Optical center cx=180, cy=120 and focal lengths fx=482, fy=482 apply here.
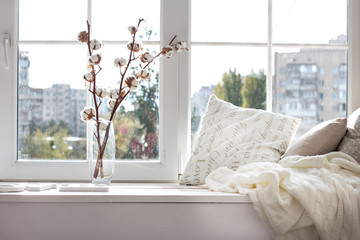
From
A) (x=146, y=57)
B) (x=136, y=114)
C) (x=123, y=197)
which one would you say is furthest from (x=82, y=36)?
(x=123, y=197)

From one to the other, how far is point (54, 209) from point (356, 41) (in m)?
1.75

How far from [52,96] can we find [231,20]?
101 centimetres

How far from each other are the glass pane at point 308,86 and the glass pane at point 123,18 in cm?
67

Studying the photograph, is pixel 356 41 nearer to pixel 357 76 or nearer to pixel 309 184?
pixel 357 76

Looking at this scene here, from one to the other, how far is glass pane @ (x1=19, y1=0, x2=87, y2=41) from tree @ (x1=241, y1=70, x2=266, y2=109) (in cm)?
90

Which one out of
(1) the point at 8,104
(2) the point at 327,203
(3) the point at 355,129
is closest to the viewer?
(2) the point at 327,203

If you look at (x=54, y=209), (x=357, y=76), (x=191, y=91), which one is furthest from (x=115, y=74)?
(x=357, y=76)

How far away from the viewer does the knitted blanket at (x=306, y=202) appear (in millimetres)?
1692

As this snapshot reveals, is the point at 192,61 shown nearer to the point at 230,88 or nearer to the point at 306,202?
the point at 230,88

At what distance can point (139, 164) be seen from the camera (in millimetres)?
2461

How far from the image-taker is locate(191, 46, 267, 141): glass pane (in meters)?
2.51

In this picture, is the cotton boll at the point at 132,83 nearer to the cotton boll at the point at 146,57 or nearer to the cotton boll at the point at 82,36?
the cotton boll at the point at 146,57

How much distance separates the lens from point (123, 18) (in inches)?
98.6

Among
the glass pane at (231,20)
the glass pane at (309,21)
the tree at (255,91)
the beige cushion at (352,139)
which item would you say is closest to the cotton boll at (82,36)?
the glass pane at (231,20)
